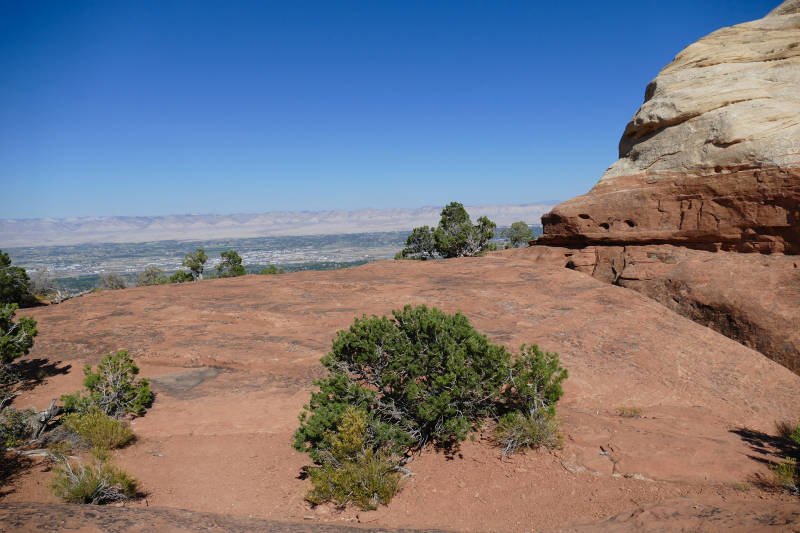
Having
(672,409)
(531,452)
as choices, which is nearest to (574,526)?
(531,452)

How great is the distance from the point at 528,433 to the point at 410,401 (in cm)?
248

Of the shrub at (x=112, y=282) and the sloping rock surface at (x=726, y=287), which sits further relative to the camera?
the shrub at (x=112, y=282)

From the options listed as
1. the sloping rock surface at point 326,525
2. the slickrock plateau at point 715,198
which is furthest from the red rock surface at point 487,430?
the slickrock plateau at point 715,198

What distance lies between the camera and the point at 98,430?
852 cm

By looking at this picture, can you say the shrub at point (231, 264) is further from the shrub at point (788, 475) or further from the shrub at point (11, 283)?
the shrub at point (788, 475)

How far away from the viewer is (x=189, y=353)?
13.9 m

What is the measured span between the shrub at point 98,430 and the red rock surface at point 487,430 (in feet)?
1.25

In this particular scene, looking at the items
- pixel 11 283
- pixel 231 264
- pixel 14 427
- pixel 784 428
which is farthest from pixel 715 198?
pixel 231 264

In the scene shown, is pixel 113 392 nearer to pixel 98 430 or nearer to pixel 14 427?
pixel 98 430

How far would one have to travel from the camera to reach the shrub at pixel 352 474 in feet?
22.2

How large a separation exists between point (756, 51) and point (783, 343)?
15447mm

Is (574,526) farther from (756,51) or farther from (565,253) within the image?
(756,51)

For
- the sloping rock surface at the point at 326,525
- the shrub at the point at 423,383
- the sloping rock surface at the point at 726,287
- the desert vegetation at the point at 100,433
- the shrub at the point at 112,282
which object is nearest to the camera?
the sloping rock surface at the point at 326,525

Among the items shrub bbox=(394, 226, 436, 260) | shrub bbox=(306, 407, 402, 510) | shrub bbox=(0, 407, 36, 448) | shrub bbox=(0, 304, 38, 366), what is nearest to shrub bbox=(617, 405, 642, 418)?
shrub bbox=(306, 407, 402, 510)
